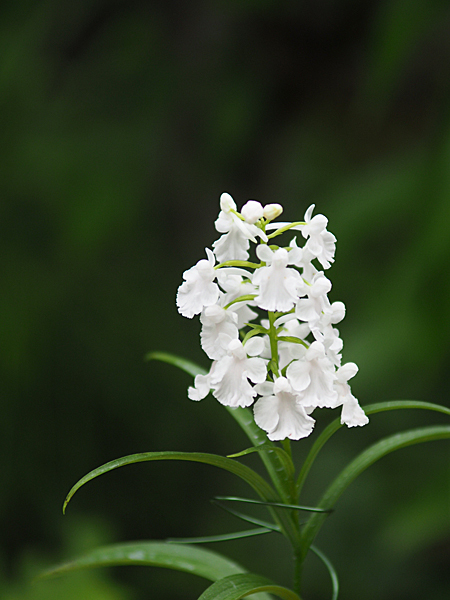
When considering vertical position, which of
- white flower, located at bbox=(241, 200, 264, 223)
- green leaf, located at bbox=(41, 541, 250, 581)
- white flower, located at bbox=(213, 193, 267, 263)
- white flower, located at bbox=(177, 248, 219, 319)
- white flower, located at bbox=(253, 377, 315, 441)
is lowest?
green leaf, located at bbox=(41, 541, 250, 581)

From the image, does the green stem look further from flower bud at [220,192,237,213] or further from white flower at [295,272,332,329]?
flower bud at [220,192,237,213]

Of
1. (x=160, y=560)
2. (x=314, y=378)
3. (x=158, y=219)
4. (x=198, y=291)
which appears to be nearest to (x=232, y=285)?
(x=198, y=291)

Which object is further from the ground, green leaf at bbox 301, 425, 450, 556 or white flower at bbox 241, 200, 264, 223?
white flower at bbox 241, 200, 264, 223

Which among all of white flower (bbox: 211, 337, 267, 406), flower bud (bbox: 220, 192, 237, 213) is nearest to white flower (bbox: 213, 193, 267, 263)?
flower bud (bbox: 220, 192, 237, 213)

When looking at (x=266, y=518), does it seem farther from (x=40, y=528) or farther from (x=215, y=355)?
(x=215, y=355)

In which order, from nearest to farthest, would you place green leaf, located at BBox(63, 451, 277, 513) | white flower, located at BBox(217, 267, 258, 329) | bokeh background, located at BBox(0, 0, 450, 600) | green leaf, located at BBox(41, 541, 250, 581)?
green leaf, located at BBox(63, 451, 277, 513) < white flower, located at BBox(217, 267, 258, 329) < green leaf, located at BBox(41, 541, 250, 581) < bokeh background, located at BBox(0, 0, 450, 600)

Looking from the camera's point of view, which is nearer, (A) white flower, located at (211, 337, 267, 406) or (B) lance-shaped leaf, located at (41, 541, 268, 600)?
(A) white flower, located at (211, 337, 267, 406)
